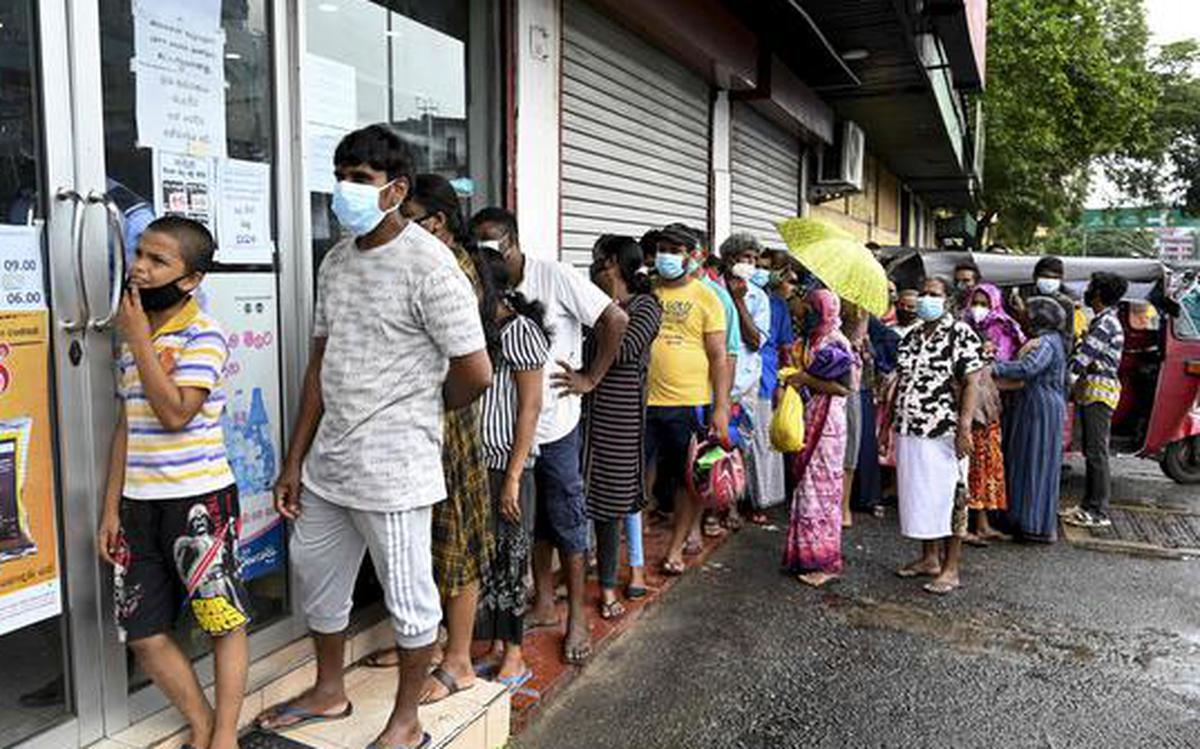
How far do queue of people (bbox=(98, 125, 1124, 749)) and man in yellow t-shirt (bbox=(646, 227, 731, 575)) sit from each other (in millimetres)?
11

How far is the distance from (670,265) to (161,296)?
2630mm

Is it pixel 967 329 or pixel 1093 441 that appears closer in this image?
pixel 967 329

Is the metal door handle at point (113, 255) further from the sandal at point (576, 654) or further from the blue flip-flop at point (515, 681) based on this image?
the sandal at point (576, 654)

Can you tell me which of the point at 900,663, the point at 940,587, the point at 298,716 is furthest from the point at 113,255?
the point at 940,587

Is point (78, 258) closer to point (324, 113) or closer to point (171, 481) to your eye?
point (171, 481)

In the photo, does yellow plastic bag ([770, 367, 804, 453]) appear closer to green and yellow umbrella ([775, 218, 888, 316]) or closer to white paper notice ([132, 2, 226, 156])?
green and yellow umbrella ([775, 218, 888, 316])

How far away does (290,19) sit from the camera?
3.32 m

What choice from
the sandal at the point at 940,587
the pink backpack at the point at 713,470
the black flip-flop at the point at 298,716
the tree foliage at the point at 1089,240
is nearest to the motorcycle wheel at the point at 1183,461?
the sandal at the point at 940,587

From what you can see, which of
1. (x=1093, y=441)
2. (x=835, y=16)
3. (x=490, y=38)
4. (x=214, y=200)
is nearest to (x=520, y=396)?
(x=214, y=200)

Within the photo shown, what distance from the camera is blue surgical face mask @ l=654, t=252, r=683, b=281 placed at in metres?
4.62

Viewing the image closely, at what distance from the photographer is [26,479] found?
8.11 feet

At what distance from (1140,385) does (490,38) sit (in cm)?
601

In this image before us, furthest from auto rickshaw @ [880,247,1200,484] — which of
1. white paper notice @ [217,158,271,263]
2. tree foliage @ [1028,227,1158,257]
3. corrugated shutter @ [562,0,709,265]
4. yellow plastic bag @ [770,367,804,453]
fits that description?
tree foliage @ [1028,227,1158,257]

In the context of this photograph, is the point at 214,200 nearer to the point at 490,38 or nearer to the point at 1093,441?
the point at 490,38
